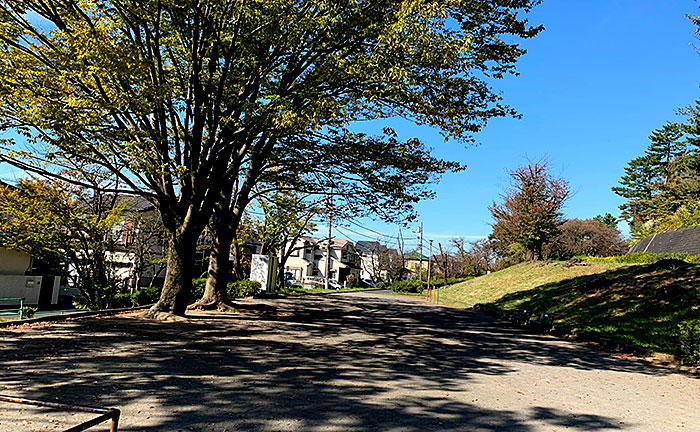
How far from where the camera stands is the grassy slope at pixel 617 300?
38.5 feet

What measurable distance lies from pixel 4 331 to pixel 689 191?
139 feet

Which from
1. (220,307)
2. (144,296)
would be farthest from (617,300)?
(144,296)

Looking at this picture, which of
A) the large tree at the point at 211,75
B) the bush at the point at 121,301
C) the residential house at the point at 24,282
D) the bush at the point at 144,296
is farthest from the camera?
the residential house at the point at 24,282

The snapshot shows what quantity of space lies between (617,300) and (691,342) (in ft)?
20.6

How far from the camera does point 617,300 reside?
15.0 m

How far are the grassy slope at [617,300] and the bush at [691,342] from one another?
79 centimetres

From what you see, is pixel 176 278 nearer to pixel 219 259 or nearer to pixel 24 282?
pixel 219 259

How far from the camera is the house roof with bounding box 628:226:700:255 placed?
21.9 meters

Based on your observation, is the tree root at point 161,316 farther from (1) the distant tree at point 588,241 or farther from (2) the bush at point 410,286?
(1) the distant tree at point 588,241

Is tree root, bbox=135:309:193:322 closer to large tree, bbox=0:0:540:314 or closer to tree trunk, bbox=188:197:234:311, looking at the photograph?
large tree, bbox=0:0:540:314

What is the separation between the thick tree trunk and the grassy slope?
11689 millimetres

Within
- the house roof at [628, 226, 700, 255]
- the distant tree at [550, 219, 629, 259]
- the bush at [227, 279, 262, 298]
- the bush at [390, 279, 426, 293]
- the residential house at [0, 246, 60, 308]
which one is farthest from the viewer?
the distant tree at [550, 219, 629, 259]

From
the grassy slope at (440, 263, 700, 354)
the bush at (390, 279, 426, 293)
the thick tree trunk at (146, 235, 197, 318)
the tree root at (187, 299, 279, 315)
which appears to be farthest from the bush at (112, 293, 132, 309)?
the bush at (390, 279, 426, 293)

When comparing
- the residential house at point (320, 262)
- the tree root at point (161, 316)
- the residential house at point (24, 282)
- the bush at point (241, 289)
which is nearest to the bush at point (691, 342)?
the tree root at point (161, 316)
